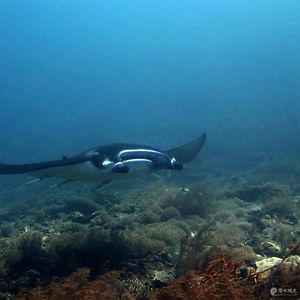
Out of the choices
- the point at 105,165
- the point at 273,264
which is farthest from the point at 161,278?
the point at 105,165

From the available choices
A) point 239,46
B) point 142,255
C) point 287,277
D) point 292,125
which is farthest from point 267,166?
point 239,46

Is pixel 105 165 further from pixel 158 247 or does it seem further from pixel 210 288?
pixel 210 288

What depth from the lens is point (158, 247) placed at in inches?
244

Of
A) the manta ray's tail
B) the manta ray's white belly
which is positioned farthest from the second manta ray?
the manta ray's tail

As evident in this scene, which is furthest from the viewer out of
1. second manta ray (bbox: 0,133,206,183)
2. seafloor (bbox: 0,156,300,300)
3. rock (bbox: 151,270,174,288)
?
second manta ray (bbox: 0,133,206,183)

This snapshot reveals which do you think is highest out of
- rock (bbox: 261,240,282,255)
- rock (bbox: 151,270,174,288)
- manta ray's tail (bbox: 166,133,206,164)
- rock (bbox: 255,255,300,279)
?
manta ray's tail (bbox: 166,133,206,164)

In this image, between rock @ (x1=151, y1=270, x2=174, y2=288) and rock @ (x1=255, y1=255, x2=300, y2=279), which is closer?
rock @ (x1=255, y1=255, x2=300, y2=279)

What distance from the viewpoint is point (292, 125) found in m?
33.7

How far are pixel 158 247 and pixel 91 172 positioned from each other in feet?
5.36

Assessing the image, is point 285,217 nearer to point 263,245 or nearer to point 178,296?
point 263,245

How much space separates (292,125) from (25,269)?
104 ft

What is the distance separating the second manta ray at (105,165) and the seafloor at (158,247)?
0.93 m

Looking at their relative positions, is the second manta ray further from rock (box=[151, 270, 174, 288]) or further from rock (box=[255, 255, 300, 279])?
rock (box=[255, 255, 300, 279])

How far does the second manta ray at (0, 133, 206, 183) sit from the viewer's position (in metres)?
5.91
